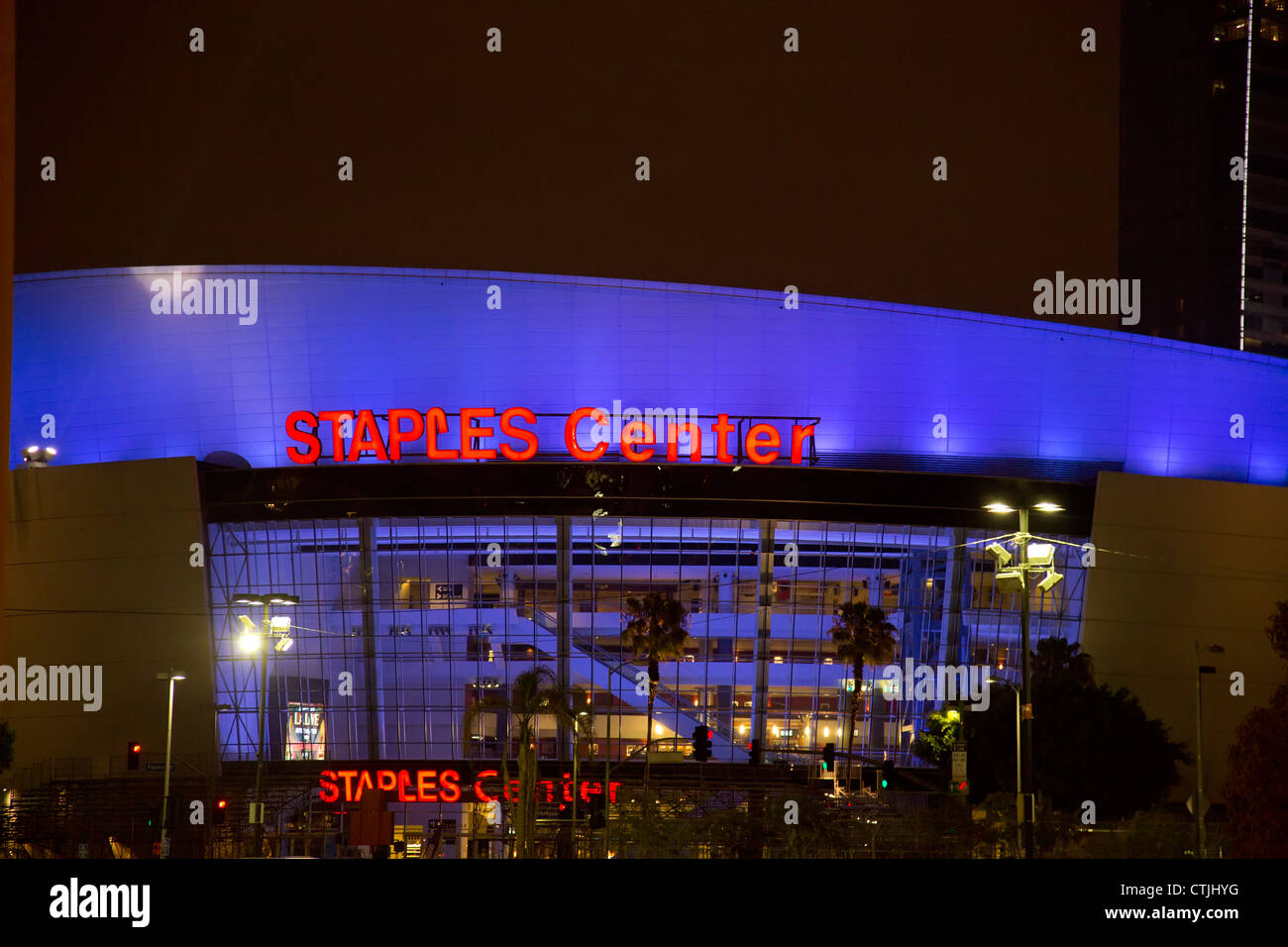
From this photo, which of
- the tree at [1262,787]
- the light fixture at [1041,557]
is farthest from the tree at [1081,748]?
the tree at [1262,787]

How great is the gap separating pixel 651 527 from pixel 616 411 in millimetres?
5950

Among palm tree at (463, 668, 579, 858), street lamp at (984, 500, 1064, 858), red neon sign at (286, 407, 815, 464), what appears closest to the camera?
street lamp at (984, 500, 1064, 858)

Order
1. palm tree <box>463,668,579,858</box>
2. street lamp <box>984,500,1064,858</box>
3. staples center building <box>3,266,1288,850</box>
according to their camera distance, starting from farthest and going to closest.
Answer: staples center building <box>3,266,1288,850</box>
palm tree <box>463,668,579,858</box>
street lamp <box>984,500,1064,858</box>

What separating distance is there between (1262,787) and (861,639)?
37577 mm

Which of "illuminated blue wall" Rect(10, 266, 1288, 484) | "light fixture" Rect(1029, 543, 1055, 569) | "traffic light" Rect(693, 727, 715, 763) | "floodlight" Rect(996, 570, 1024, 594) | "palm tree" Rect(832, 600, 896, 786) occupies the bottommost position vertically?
"traffic light" Rect(693, 727, 715, 763)

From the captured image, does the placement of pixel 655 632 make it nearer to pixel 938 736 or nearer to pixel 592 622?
pixel 592 622

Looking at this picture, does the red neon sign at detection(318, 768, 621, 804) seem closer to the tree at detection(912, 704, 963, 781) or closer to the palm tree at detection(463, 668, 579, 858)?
the palm tree at detection(463, 668, 579, 858)

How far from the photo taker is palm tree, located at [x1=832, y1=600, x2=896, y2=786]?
63.8 m

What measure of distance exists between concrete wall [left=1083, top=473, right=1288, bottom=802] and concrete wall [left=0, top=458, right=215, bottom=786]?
43023 mm

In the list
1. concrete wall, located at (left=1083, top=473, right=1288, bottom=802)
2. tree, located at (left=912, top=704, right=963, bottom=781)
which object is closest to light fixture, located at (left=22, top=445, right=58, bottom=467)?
tree, located at (left=912, top=704, right=963, bottom=781)

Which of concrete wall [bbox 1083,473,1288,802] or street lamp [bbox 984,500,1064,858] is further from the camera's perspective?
concrete wall [bbox 1083,473,1288,802]

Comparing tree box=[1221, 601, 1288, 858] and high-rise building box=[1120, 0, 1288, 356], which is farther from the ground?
high-rise building box=[1120, 0, 1288, 356]

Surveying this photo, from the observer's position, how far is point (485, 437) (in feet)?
217

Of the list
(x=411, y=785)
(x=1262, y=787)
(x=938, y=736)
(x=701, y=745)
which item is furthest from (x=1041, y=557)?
(x=411, y=785)
